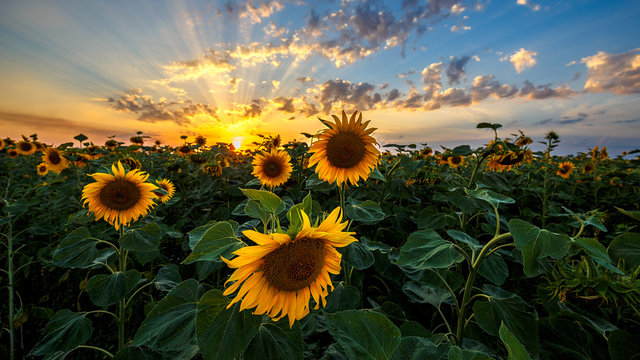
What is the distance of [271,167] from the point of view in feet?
10.0

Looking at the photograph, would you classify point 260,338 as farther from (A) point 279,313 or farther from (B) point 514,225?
(B) point 514,225

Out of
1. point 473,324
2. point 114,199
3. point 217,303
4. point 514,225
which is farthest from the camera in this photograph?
point 114,199

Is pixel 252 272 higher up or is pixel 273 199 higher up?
pixel 273 199

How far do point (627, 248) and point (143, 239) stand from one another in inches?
82.2

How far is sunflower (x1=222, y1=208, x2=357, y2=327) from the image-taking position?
A: 30.6 inches

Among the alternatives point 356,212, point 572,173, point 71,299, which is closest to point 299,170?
point 356,212

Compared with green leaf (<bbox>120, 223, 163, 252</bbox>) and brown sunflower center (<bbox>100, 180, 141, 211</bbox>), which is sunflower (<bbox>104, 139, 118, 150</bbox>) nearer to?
brown sunflower center (<bbox>100, 180, 141, 211</bbox>)

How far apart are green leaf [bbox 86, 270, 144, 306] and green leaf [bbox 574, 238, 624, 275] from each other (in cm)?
186

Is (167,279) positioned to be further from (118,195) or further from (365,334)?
(365,334)

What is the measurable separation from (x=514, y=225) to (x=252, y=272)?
0.90 m

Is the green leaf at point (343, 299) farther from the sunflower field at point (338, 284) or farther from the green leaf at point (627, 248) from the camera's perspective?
the green leaf at point (627, 248)

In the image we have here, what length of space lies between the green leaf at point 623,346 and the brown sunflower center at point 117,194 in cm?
254

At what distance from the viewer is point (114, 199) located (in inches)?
71.9

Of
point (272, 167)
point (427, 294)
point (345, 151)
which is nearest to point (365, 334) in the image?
point (427, 294)
